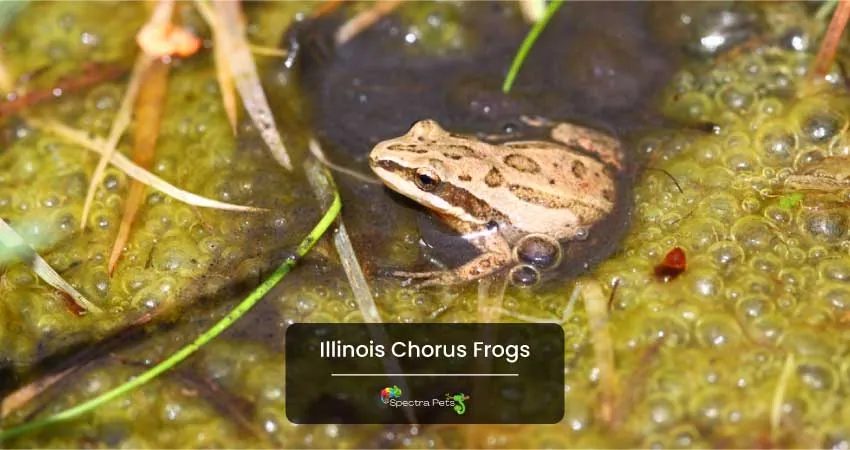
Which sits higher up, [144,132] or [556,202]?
[144,132]

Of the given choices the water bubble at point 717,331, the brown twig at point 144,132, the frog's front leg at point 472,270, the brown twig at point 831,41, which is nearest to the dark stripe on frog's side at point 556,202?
the frog's front leg at point 472,270

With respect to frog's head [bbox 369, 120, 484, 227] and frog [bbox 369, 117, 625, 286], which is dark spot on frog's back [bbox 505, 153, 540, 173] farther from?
frog's head [bbox 369, 120, 484, 227]

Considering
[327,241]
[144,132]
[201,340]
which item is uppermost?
[144,132]

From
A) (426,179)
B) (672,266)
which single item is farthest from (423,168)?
(672,266)

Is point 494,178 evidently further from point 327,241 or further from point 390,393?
point 390,393

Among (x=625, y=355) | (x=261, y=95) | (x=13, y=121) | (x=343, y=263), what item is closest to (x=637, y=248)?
(x=625, y=355)

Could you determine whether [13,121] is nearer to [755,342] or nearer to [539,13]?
[539,13]

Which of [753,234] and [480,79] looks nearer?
[753,234]

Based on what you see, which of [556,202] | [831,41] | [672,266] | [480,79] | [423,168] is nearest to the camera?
[672,266]
